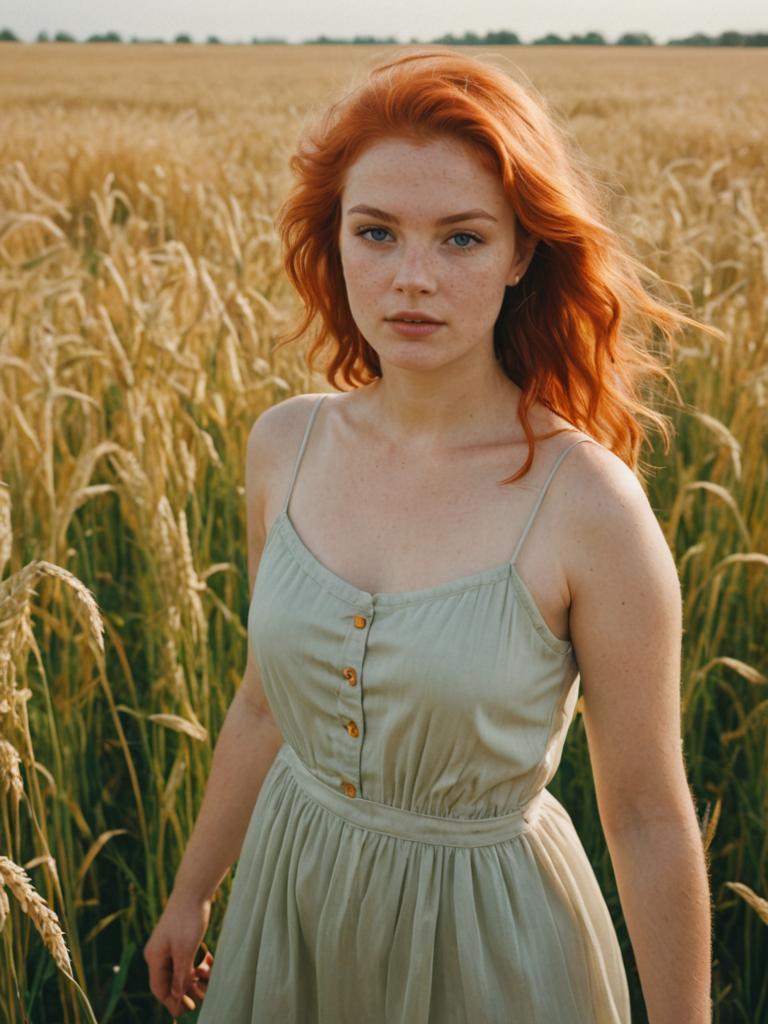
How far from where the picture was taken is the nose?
109 cm

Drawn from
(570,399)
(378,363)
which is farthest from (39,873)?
(570,399)

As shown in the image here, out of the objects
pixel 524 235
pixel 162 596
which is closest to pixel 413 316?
pixel 524 235

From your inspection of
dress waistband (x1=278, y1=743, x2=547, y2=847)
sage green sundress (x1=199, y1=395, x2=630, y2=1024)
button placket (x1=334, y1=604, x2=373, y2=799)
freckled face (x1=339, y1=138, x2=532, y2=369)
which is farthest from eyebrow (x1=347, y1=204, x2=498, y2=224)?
dress waistband (x1=278, y1=743, x2=547, y2=847)

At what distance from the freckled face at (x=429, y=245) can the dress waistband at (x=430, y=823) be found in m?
0.48

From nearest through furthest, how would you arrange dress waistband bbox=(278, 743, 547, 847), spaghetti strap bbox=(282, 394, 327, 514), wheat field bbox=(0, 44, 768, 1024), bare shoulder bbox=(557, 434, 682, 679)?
bare shoulder bbox=(557, 434, 682, 679) → dress waistband bbox=(278, 743, 547, 847) → spaghetti strap bbox=(282, 394, 327, 514) → wheat field bbox=(0, 44, 768, 1024)

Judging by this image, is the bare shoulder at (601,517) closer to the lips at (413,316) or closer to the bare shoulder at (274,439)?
the lips at (413,316)

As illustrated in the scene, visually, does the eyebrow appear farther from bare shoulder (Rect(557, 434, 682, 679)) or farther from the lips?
bare shoulder (Rect(557, 434, 682, 679))

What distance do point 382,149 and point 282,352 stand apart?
4.12 ft

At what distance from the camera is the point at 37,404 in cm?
227

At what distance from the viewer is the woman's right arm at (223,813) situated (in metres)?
1.41

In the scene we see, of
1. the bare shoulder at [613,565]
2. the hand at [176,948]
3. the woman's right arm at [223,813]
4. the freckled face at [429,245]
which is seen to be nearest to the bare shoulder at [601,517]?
the bare shoulder at [613,565]

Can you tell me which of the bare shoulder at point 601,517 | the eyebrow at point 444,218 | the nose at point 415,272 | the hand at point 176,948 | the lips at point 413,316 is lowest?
the hand at point 176,948

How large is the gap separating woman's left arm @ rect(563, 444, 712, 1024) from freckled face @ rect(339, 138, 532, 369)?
0.63ft

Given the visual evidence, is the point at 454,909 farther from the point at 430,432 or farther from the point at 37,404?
the point at 37,404
